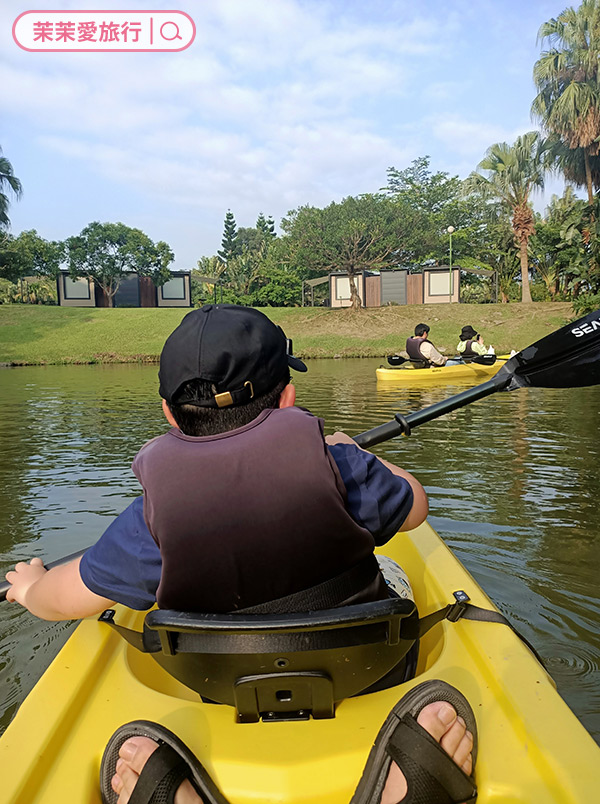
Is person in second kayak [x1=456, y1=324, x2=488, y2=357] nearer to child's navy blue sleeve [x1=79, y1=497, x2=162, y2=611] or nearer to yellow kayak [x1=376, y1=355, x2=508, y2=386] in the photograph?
yellow kayak [x1=376, y1=355, x2=508, y2=386]

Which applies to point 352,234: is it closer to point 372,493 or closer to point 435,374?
point 435,374

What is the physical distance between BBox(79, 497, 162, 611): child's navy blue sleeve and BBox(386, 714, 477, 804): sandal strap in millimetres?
517

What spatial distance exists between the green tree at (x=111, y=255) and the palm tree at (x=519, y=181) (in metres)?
15.6

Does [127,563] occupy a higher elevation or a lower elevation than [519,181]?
lower

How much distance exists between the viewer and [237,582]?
1.16 meters

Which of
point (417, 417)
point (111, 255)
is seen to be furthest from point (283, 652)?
point (111, 255)

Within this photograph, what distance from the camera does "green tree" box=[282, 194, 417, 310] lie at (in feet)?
105

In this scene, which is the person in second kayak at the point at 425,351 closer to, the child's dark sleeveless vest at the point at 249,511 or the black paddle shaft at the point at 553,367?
the black paddle shaft at the point at 553,367

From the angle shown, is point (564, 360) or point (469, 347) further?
point (469, 347)

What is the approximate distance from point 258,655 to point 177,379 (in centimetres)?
52

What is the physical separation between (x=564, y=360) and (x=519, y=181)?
26.8m

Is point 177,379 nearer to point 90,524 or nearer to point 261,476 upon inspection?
point 261,476

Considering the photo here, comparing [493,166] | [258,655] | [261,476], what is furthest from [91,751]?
[493,166]

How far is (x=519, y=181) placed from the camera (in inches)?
Result: 1061
